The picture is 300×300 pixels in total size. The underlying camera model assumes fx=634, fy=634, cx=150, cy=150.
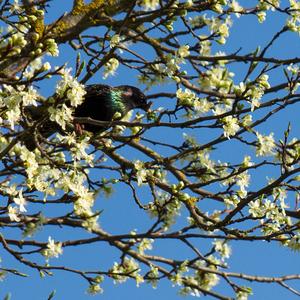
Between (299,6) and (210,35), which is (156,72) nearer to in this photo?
(210,35)

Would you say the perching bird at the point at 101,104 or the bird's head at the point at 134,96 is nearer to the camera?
the perching bird at the point at 101,104

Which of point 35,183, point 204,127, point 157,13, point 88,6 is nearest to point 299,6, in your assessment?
point 157,13

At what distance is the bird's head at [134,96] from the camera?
23.8 feet

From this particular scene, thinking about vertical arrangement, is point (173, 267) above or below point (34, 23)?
below

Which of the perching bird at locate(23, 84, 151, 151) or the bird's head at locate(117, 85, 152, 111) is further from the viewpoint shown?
the bird's head at locate(117, 85, 152, 111)

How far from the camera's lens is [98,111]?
22.5ft

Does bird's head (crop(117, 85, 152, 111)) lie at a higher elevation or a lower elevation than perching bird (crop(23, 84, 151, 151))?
higher

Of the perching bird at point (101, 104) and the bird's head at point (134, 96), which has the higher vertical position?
the bird's head at point (134, 96)

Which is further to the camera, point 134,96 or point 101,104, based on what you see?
point 134,96

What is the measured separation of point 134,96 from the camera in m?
7.35

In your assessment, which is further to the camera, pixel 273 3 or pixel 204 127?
pixel 273 3

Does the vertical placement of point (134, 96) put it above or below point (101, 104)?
above

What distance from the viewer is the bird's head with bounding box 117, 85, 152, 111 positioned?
7.26 m

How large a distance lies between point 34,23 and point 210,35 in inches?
93.1
